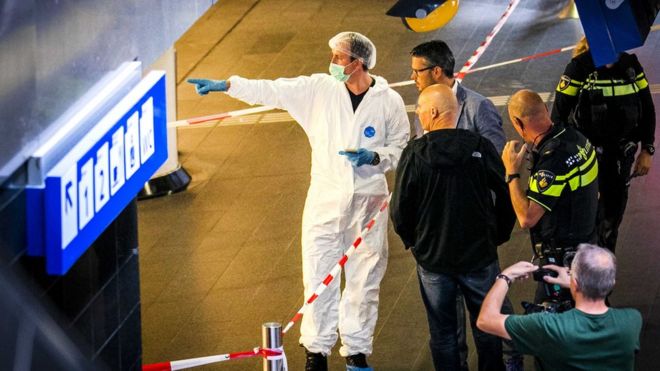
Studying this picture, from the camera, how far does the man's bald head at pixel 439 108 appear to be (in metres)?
6.43

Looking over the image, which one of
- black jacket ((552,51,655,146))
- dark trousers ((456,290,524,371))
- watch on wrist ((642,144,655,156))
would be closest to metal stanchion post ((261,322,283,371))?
dark trousers ((456,290,524,371))

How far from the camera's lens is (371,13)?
16141 millimetres

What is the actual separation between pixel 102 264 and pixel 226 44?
1033 centimetres

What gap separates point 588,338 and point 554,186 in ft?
6.10

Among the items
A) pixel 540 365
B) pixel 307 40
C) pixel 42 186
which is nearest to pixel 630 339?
pixel 540 365

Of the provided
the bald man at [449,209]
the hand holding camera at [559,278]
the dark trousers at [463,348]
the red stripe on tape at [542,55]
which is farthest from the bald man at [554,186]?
the red stripe on tape at [542,55]

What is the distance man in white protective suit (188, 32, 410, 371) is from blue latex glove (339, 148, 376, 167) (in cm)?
11

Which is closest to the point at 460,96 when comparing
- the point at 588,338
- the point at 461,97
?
the point at 461,97

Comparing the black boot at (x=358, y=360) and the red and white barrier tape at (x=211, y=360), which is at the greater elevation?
the red and white barrier tape at (x=211, y=360)

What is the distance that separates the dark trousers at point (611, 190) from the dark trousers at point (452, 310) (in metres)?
1.58

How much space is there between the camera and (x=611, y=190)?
8.05m

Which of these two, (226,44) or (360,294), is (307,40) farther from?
(360,294)

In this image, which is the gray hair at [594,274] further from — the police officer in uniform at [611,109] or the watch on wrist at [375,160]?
the police officer in uniform at [611,109]

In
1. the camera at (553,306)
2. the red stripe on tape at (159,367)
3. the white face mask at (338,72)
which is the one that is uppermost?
the white face mask at (338,72)
